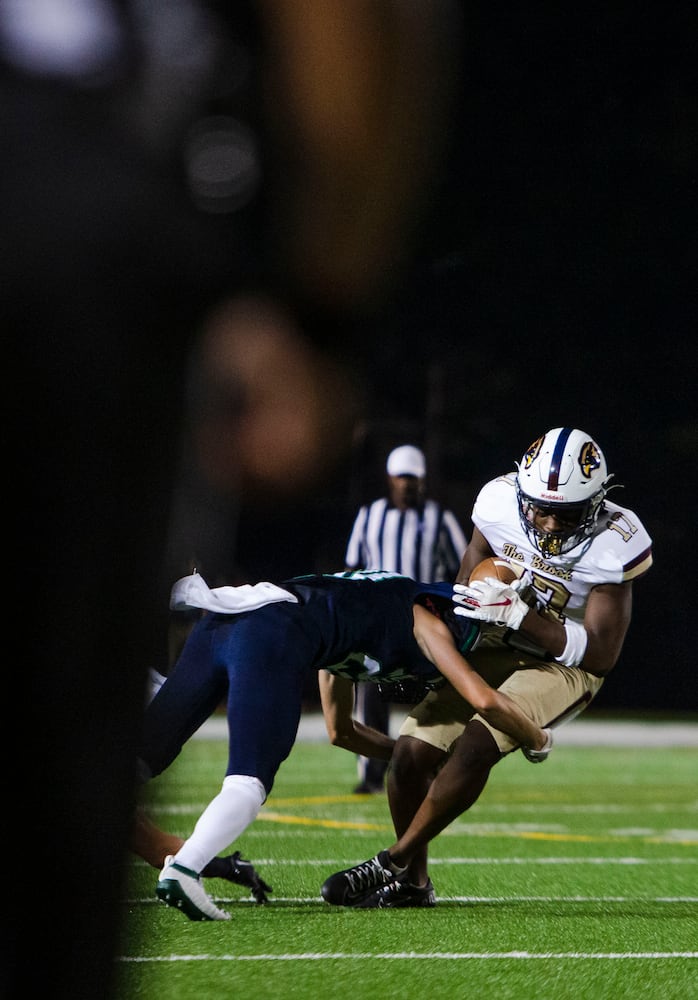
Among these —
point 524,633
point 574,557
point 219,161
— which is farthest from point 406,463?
Result: point 219,161

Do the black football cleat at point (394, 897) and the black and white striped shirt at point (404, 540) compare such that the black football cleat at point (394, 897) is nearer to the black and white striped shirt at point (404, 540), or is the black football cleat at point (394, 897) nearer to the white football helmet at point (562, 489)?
the white football helmet at point (562, 489)

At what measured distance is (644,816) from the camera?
7574 mm

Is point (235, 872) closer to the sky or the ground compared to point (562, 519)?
closer to the ground

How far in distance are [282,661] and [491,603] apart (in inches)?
23.9

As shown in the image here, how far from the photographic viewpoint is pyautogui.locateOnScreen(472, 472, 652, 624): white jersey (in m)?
4.83

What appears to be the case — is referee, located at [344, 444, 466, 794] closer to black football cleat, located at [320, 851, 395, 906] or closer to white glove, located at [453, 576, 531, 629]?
white glove, located at [453, 576, 531, 629]

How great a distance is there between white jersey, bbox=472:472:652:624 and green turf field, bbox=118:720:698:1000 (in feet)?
2.61

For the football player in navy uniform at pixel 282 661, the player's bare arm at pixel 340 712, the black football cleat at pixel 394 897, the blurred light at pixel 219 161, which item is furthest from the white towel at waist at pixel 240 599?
the blurred light at pixel 219 161

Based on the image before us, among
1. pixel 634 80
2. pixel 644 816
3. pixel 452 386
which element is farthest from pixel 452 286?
pixel 644 816

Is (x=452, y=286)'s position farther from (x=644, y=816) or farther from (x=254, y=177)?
(x=254, y=177)

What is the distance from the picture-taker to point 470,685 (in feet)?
13.6

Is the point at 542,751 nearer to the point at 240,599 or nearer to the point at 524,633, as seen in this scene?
the point at 524,633

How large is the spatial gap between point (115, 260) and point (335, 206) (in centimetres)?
19

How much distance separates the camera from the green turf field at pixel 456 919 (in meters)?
3.27
